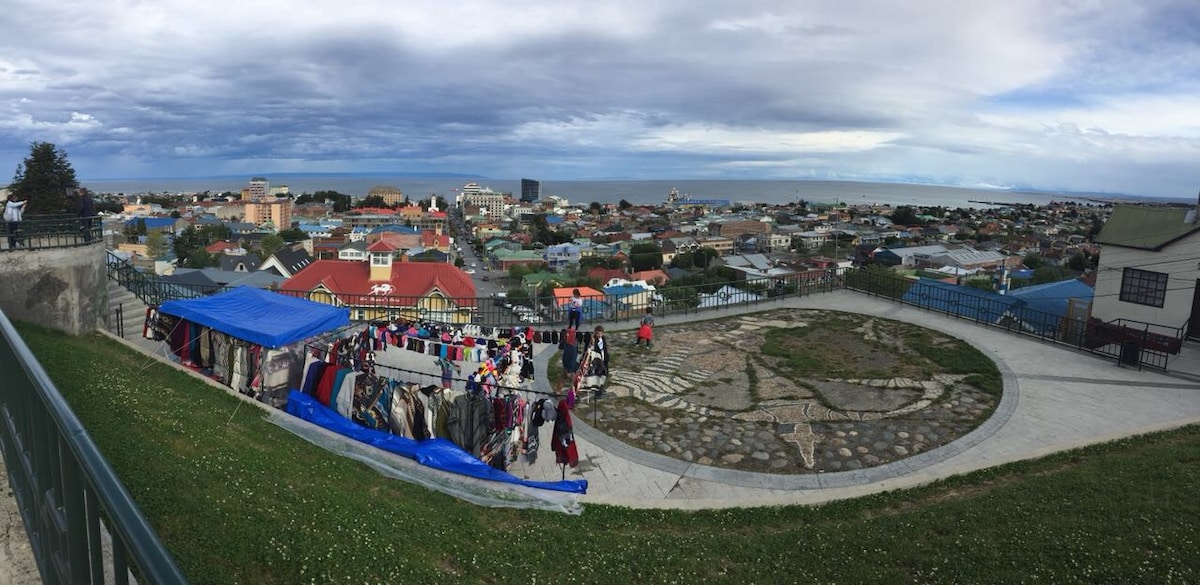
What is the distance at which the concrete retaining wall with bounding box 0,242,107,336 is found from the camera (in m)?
11.6

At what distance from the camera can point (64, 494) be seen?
2094mm

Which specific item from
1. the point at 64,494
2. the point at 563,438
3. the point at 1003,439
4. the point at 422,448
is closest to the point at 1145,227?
the point at 1003,439

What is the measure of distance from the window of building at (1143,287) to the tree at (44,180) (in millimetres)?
60674

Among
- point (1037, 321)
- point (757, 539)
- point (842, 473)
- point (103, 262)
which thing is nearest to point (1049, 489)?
point (842, 473)

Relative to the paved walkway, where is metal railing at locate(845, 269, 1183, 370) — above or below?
above

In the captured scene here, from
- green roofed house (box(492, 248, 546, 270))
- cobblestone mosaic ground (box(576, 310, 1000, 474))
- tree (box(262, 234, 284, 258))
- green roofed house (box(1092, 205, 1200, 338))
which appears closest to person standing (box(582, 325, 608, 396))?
cobblestone mosaic ground (box(576, 310, 1000, 474))

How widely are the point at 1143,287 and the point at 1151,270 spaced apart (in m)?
0.49

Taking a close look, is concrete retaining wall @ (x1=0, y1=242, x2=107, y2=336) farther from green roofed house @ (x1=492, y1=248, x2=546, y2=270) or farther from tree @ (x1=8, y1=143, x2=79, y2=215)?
green roofed house @ (x1=492, y1=248, x2=546, y2=270)

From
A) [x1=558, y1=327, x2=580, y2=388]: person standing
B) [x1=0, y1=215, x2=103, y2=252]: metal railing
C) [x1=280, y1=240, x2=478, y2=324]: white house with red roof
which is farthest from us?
[x1=280, y1=240, x2=478, y2=324]: white house with red roof

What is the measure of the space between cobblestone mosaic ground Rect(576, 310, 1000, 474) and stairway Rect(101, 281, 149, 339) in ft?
33.6

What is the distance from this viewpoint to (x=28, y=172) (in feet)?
172

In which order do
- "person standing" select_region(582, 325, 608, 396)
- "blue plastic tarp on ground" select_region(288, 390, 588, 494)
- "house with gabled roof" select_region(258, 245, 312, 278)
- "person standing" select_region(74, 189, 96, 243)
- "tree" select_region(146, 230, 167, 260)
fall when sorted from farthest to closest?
"tree" select_region(146, 230, 167, 260), "house with gabled roof" select_region(258, 245, 312, 278), "person standing" select_region(74, 189, 96, 243), "person standing" select_region(582, 325, 608, 396), "blue plastic tarp on ground" select_region(288, 390, 588, 494)

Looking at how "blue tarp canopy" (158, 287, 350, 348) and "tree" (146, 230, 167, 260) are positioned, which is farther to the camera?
"tree" (146, 230, 167, 260)

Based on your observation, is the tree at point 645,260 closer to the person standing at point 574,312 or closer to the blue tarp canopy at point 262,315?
the person standing at point 574,312
